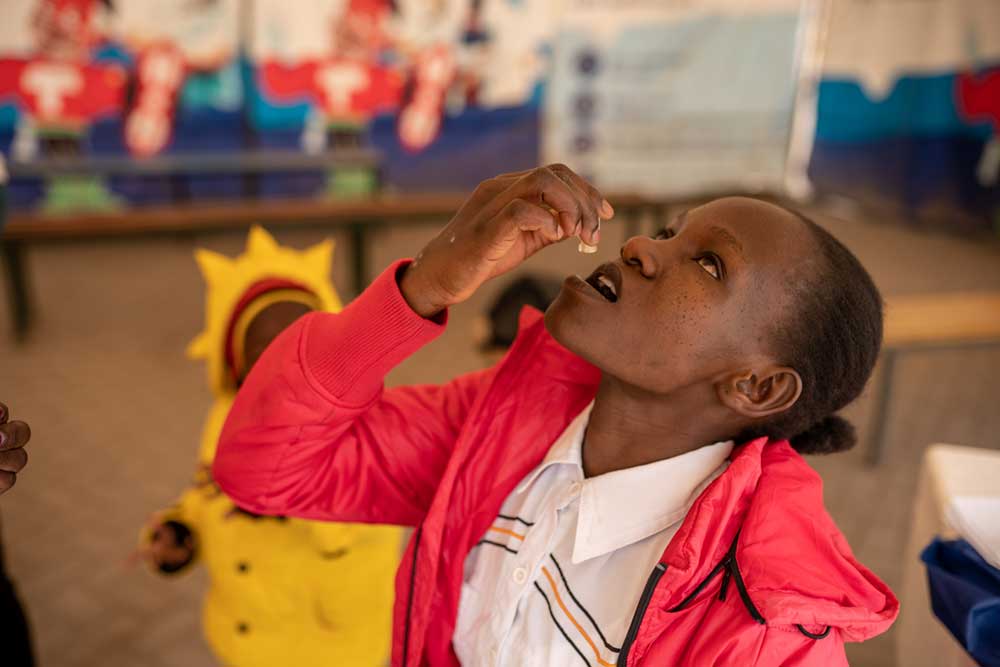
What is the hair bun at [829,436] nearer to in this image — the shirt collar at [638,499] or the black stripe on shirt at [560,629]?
the shirt collar at [638,499]

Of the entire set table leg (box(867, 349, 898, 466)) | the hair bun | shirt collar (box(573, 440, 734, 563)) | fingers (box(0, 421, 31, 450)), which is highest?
fingers (box(0, 421, 31, 450))

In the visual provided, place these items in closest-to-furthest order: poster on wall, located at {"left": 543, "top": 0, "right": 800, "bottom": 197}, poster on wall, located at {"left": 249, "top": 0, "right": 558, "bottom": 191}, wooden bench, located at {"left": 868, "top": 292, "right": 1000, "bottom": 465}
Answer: wooden bench, located at {"left": 868, "top": 292, "right": 1000, "bottom": 465}
poster on wall, located at {"left": 249, "top": 0, "right": 558, "bottom": 191}
poster on wall, located at {"left": 543, "top": 0, "right": 800, "bottom": 197}

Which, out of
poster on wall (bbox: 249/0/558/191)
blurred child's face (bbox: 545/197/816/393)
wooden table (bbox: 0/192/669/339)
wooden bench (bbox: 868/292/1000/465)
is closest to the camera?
blurred child's face (bbox: 545/197/816/393)

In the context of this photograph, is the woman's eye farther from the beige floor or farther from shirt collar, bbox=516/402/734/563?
the beige floor

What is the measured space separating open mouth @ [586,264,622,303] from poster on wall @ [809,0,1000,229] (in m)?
7.04

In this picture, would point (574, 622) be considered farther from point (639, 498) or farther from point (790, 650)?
point (790, 650)

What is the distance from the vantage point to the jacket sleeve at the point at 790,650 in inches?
35.0

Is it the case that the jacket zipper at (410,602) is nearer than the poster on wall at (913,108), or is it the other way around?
the jacket zipper at (410,602)

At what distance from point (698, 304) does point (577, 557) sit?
1.21 ft

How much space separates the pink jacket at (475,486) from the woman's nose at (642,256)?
21 cm

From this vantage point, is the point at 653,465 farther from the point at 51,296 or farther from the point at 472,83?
the point at 472,83

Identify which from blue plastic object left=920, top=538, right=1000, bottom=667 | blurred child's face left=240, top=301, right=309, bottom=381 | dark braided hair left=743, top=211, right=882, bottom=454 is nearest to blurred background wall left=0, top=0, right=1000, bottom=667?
blurred child's face left=240, top=301, right=309, bottom=381

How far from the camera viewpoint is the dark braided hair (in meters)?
1.04

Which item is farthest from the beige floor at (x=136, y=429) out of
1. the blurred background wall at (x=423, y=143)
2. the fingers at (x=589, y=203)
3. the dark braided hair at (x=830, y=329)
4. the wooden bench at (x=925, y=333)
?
the fingers at (x=589, y=203)
